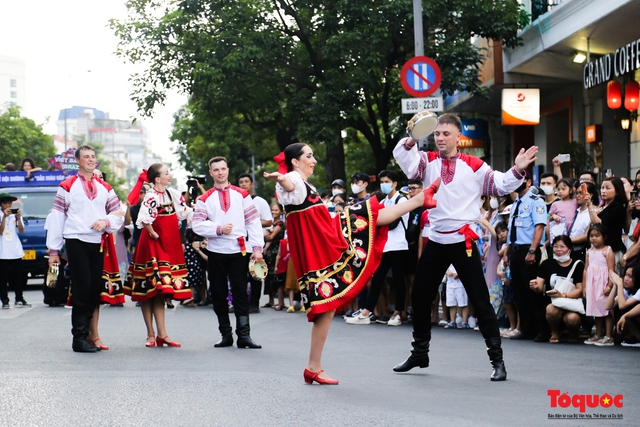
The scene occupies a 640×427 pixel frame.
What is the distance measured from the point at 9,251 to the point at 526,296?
9200mm

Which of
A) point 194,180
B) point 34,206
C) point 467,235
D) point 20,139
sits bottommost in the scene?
point 467,235

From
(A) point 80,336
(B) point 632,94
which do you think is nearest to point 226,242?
(A) point 80,336

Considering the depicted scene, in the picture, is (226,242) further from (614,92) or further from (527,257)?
(614,92)

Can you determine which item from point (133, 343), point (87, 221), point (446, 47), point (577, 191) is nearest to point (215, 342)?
point (133, 343)

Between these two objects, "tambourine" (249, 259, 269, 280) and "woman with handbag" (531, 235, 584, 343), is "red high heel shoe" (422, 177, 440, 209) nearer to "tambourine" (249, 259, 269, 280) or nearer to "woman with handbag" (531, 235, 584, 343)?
"tambourine" (249, 259, 269, 280)

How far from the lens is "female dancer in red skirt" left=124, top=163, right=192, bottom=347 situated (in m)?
10.9

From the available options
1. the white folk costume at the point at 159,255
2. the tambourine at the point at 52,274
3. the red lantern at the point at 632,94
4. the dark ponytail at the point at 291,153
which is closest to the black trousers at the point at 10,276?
the white folk costume at the point at 159,255

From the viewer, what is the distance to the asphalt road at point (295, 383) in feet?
21.9

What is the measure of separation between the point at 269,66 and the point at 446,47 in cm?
435

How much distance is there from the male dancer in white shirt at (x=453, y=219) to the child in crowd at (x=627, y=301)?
2.89 metres

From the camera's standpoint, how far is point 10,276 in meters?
17.6

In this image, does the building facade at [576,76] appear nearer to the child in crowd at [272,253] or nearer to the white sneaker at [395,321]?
the white sneaker at [395,321]

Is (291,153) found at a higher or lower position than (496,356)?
higher

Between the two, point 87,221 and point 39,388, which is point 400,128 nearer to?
point 87,221
